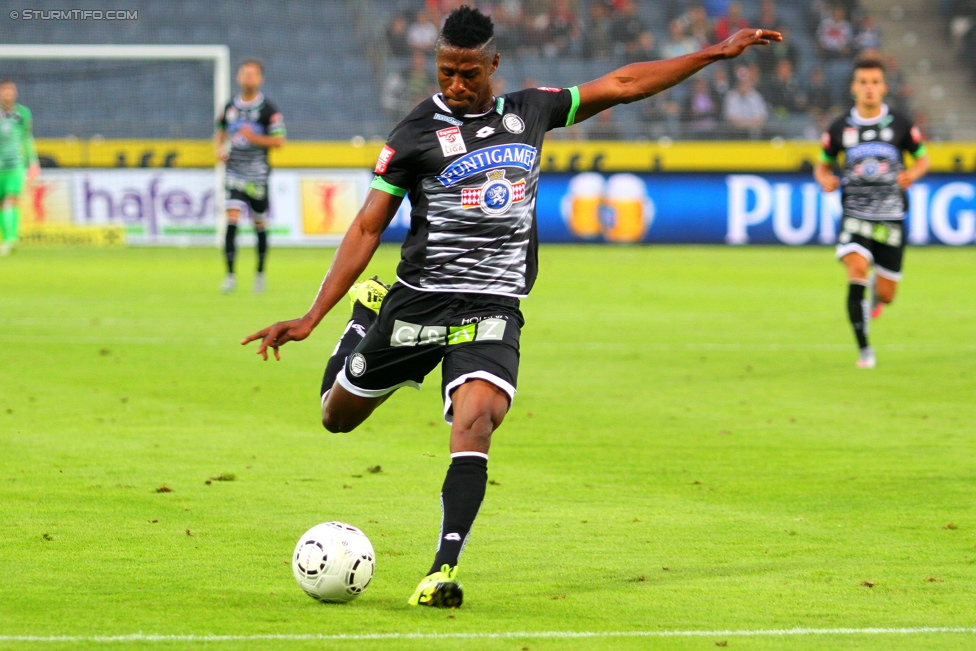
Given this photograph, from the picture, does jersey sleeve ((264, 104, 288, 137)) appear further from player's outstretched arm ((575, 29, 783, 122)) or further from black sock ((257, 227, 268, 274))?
player's outstretched arm ((575, 29, 783, 122))

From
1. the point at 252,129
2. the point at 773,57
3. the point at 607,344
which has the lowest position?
the point at 607,344

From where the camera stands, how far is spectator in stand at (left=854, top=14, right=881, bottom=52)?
33.6 meters

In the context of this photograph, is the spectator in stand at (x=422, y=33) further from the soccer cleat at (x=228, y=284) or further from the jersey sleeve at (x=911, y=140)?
the jersey sleeve at (x=911, y=140)

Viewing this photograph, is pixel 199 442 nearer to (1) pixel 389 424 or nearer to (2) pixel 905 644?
(1) pixel 389 424

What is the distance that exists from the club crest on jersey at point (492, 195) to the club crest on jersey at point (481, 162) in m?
0.04

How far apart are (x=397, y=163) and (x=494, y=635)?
1.82m

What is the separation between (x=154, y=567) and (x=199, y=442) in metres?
2.91

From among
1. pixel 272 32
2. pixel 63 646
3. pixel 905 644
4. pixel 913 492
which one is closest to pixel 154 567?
pixel 63 646

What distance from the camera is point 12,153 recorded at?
2369cm

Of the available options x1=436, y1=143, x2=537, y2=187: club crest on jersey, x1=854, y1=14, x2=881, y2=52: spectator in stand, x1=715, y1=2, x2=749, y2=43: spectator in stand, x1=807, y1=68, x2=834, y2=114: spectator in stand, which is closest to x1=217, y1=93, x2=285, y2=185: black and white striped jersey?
x1=436, y1=143, x2=537, y2=187: club crest on jersey

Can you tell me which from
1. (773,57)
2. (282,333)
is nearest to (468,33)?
(282,333)

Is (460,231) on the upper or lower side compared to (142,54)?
lower

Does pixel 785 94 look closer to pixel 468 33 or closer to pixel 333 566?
pixel 468 33

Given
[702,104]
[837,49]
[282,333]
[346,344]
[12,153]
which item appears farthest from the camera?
[837,49]
